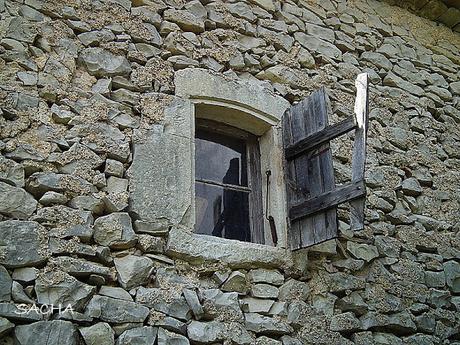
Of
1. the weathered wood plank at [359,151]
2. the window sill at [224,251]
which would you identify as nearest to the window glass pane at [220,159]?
the window sill at [224,251]

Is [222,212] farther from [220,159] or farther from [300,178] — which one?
[300,178]

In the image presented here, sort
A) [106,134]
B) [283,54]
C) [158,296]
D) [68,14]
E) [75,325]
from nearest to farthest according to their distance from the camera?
[75,325], [158,296], [106,134], [68,14], [283,54]

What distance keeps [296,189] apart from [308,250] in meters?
0.39

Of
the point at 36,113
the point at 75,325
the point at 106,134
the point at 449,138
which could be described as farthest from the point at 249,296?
the point at 449,138

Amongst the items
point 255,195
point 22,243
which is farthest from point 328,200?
point 22,243

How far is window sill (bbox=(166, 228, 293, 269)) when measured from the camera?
10.6 feet

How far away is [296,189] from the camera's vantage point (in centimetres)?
374

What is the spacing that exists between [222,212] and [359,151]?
94cm

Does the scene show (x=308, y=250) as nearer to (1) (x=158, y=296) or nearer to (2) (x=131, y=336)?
(1) (x=158, y=296)

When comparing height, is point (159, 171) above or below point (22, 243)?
above

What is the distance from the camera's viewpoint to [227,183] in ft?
12.6

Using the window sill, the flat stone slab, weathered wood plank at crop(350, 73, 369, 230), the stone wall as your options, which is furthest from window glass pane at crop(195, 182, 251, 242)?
the flat stone slab

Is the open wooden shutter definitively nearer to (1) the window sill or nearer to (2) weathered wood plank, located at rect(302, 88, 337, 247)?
(2) weathered wood plank, located at rect(302, 88, 337, 247)

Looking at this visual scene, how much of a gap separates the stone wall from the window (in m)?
0.38
